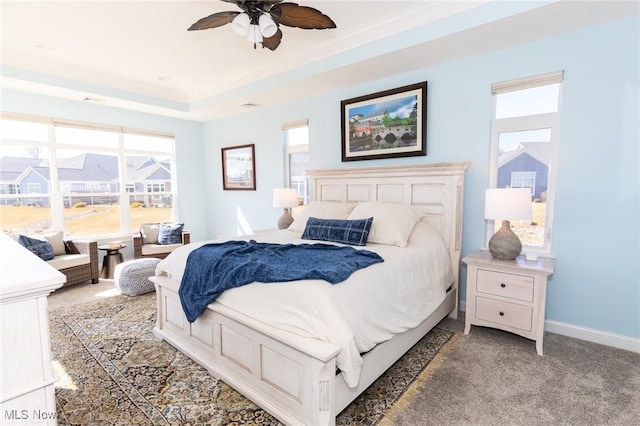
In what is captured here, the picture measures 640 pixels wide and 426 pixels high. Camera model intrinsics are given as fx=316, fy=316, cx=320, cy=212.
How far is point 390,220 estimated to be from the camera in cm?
309

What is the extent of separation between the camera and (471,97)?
321 centimetres

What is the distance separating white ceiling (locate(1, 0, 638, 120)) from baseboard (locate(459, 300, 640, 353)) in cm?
254

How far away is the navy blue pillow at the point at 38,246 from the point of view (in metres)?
3.80

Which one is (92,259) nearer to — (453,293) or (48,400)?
(48,400)

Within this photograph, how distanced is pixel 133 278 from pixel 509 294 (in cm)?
395

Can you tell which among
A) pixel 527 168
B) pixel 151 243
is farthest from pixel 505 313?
pixel 151 243

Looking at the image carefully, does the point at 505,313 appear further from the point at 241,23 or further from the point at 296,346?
the point at 241,23

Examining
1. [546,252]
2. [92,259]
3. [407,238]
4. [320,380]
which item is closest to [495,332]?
[546,252]

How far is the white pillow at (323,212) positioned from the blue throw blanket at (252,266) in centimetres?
102

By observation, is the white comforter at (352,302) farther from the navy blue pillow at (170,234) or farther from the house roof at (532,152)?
the navy blue pillow at (170,234)

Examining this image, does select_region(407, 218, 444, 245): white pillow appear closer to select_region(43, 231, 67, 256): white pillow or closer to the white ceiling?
the white ceiling

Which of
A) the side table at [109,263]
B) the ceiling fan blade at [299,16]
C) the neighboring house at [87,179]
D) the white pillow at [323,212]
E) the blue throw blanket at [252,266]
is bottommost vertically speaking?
the side table at [109,263]

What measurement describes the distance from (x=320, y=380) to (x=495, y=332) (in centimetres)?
205

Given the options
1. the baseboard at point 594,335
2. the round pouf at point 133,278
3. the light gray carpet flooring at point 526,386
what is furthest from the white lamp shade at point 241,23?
the baseboard at point 594,335
